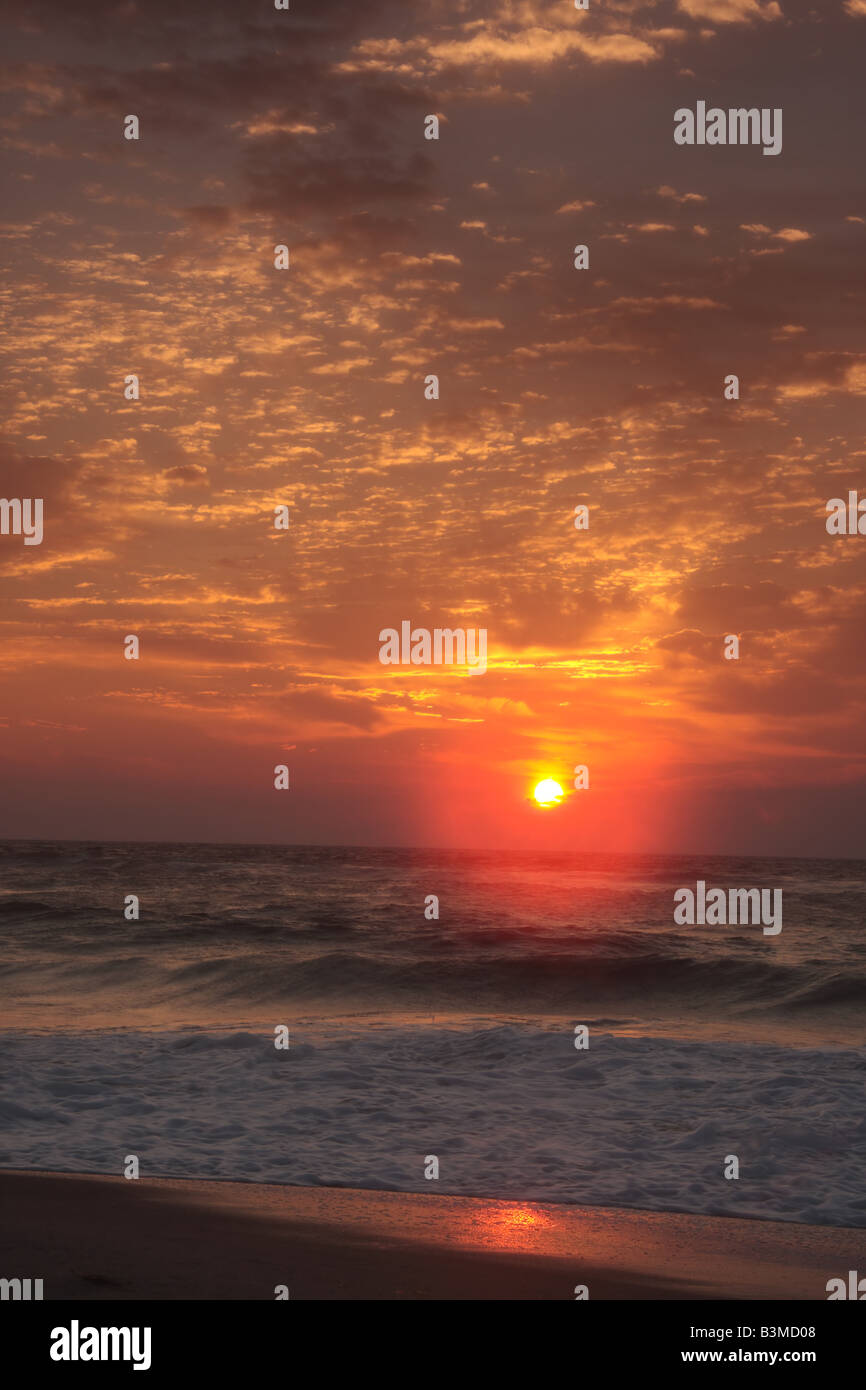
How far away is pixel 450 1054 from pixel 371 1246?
28.5 ft

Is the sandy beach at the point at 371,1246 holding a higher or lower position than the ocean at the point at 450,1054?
lower

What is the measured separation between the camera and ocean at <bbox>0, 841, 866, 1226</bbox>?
11.7 metres

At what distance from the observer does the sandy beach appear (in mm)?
7738

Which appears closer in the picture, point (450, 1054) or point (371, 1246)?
point (371, 1246)

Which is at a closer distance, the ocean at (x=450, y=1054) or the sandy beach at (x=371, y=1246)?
the sandy beach at (x=371, y=1246)

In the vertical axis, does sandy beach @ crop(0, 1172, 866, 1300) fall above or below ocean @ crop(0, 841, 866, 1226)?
below

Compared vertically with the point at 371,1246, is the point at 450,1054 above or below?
above

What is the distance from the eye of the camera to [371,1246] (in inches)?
343

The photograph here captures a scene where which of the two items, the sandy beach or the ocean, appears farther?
the ocean

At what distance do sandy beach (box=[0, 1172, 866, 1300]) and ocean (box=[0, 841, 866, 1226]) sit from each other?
2.25ft

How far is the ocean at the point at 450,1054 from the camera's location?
1168 centimetres

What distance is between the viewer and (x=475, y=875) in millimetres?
75562

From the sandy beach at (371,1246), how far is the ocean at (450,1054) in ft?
2.25

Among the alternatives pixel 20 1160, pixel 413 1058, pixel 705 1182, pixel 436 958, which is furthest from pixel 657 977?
pixel 20 1160
